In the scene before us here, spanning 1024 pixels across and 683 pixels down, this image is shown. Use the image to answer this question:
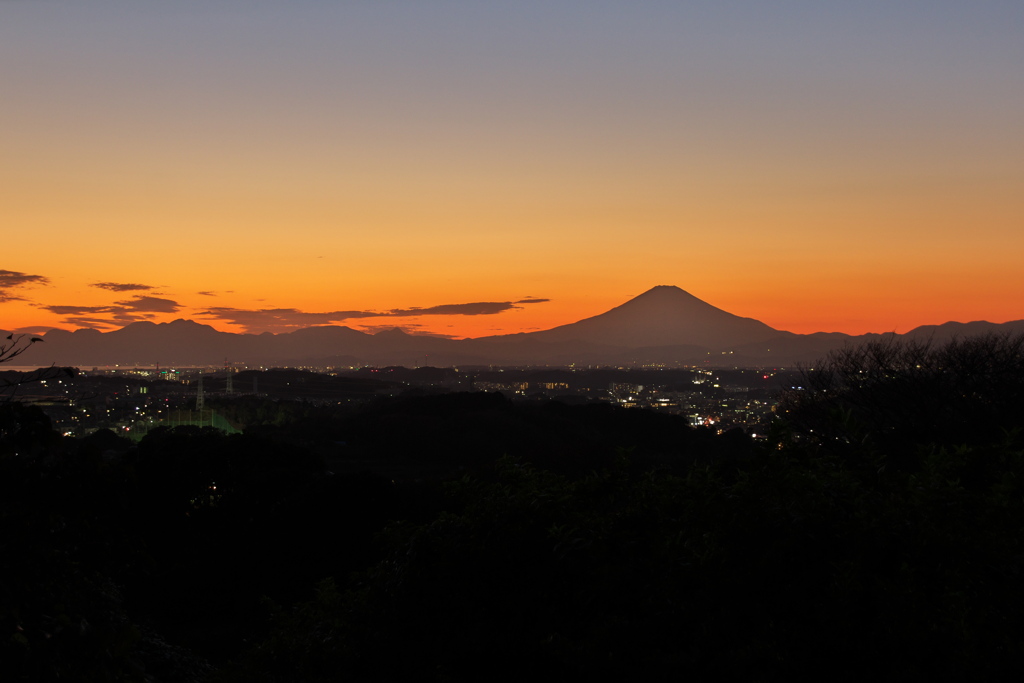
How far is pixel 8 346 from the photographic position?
17.2 ft

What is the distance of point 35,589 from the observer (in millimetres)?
4688

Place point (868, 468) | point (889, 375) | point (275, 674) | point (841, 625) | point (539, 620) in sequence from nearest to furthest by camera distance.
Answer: point (841, 625) → point (539, 620) → point (868, 468) → point (275, 674) → point (889, 375)

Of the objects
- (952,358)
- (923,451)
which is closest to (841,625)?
(923,451)

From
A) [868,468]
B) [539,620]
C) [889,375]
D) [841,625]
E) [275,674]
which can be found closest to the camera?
[841,625]

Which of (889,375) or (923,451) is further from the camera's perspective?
(889,375)

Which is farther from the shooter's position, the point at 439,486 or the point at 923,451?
the point at 439,486

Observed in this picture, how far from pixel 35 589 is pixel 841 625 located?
4451 millimetres

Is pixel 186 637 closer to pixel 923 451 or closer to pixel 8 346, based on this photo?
pixel 8 346

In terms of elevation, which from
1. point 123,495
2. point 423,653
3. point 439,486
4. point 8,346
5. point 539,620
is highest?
point 8,346

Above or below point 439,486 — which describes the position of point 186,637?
below

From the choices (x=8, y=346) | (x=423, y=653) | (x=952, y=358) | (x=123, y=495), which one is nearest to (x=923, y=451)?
(x=423, y=653)

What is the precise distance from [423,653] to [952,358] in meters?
23.6

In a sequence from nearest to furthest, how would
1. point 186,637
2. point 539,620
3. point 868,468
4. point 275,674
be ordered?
point 539,620, point 868,468, point 275,674, point 186,637

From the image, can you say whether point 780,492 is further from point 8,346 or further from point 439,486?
point 439,486
